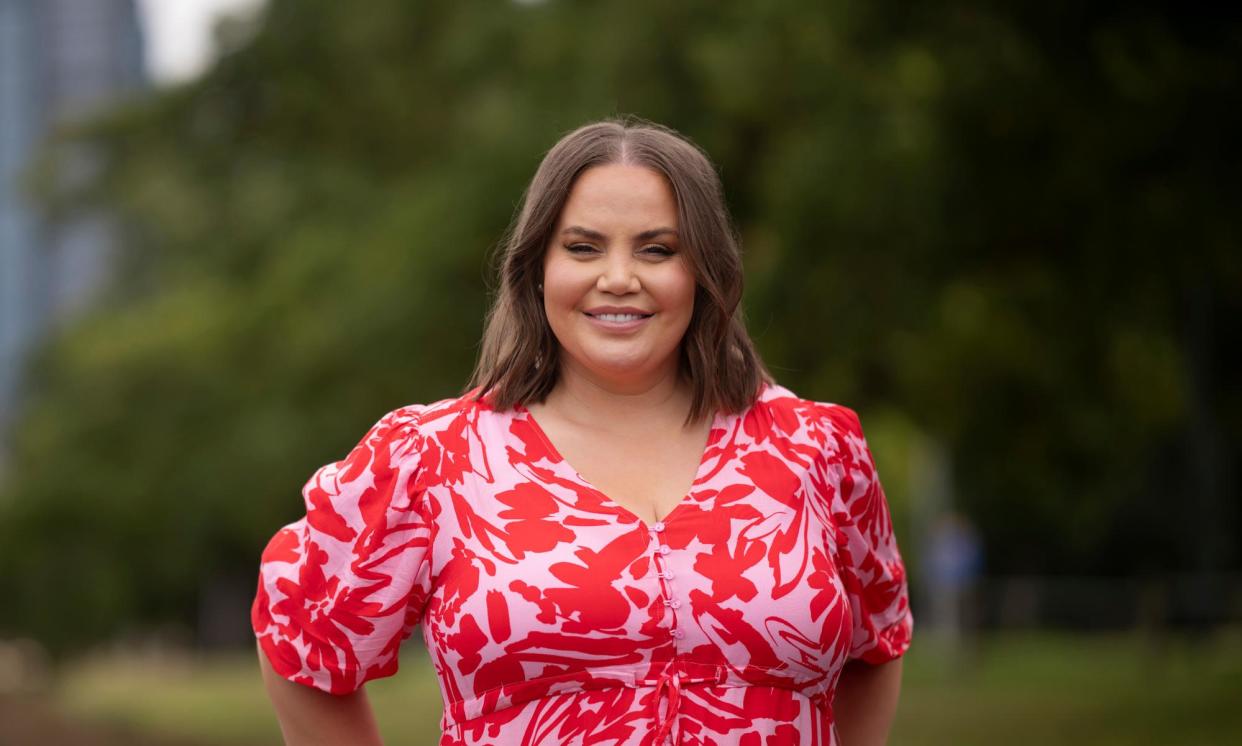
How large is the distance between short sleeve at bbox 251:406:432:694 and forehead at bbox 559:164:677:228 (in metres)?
0.43

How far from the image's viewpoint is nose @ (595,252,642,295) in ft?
9.19

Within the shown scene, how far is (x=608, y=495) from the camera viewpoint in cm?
280

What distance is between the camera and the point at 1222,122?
777 cm

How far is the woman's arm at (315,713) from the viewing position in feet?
9.38

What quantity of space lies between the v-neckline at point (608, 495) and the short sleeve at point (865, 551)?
19 cm

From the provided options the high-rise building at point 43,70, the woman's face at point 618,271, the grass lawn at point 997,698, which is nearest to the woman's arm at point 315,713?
the woman's face at point 618,271

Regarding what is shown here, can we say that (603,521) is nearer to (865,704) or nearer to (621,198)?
(621,198)

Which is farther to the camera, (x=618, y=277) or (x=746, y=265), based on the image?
(x=746, y=265)

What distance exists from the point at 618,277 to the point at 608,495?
31 cm

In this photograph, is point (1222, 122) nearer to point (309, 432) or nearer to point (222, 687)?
point (309, 432)

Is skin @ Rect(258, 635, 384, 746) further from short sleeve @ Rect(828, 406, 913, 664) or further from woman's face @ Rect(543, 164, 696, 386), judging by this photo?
short sleeve @ Rect(828, 406, 913, 664)

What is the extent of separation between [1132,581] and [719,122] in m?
13.9

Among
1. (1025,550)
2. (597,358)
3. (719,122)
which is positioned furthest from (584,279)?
(1025,550)

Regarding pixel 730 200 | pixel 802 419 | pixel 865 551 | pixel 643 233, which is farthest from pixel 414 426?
pixel 730 200
